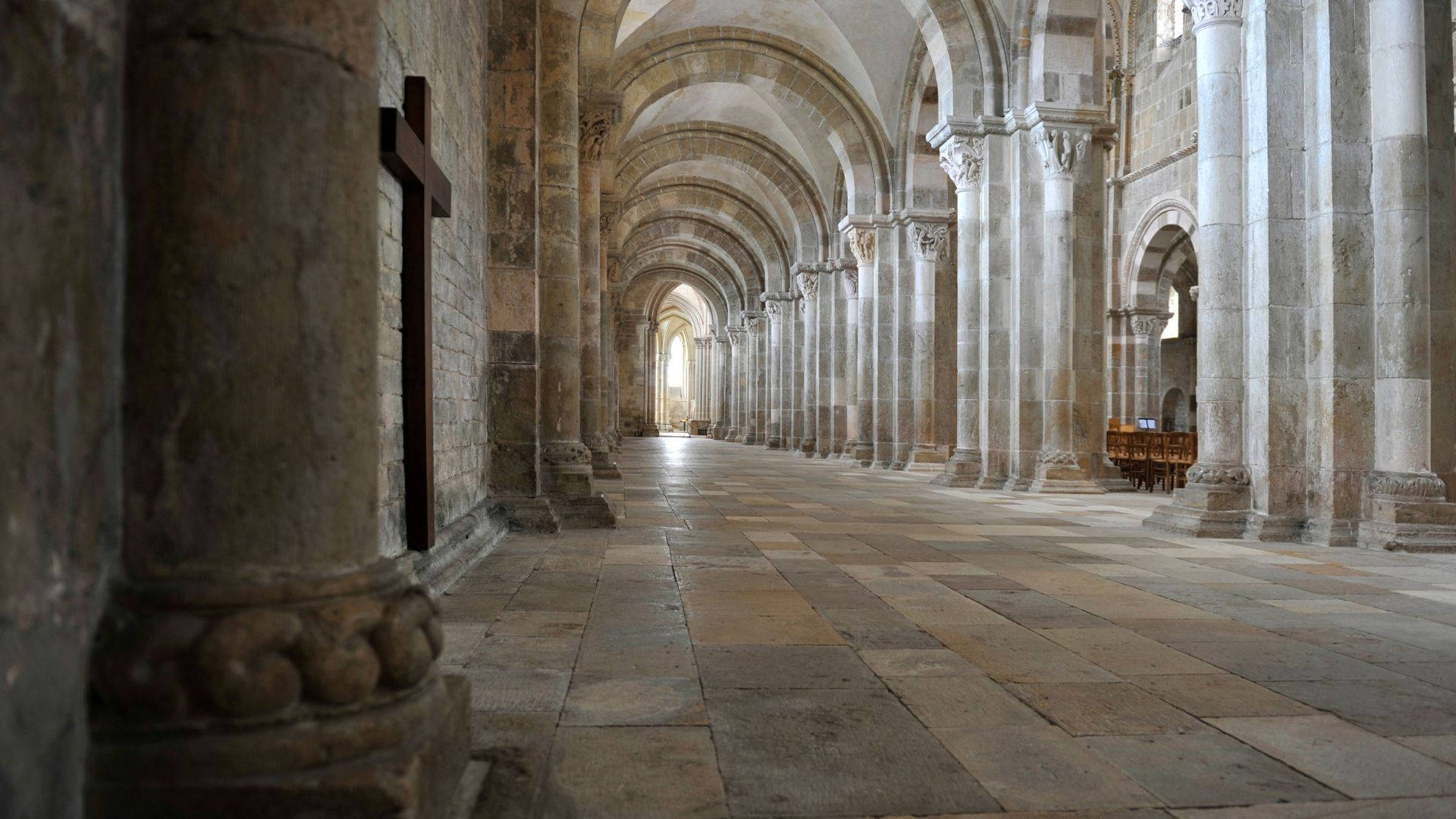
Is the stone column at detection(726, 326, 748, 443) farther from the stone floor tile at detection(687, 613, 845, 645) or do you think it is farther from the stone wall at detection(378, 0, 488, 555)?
the stone floor tile at detection(687, 613, 845, 645)

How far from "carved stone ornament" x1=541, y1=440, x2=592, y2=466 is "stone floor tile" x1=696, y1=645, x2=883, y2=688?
4.85 metres

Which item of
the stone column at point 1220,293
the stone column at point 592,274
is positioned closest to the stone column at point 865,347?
the stone column at point 592,274

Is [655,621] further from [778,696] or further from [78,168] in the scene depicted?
[78,168]

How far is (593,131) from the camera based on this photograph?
12125 mm

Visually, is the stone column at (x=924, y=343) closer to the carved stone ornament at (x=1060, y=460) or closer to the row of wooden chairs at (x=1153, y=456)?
the row of wooden chairs at (x=1153, y=456)

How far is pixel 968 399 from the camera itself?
571 inches

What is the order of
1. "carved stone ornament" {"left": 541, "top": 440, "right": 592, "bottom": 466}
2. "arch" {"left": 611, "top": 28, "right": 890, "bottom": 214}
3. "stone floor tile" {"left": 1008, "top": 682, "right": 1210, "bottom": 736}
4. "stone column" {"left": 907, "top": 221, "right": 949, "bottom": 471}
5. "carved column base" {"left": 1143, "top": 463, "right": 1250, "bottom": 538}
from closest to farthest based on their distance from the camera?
"stone floor tile" {"left": 1008, "top": 682, "right": 1210, "bottom": 736} < "carved column base" {"left": 1143, "top": 463, "right": 1250, "bottom": 538} < "carved stone ornament" {"left": 541, "top": 440, "right": 592, "bottom": 466} < "stone column" {"left": 907, "top": 221, "right": 949, "bottom": 471} < "arch" {"left": 611, "top": 28, "right": 890, "bottom": 214}

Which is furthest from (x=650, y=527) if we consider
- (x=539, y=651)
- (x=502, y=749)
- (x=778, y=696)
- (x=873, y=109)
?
(x=873, y=109)

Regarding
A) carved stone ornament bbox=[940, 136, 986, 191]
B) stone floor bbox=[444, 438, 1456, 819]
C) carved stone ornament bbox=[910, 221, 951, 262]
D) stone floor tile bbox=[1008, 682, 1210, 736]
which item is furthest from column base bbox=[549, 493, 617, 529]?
carved stone ornament bbox=[910, 221, 951, 262]

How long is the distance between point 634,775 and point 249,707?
111cm

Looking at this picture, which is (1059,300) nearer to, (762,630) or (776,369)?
(762,630)

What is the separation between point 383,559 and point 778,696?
1.63 meters

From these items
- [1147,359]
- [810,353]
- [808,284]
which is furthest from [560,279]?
[1147,359]

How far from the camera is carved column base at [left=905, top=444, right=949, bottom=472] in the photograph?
18141 millimetres
